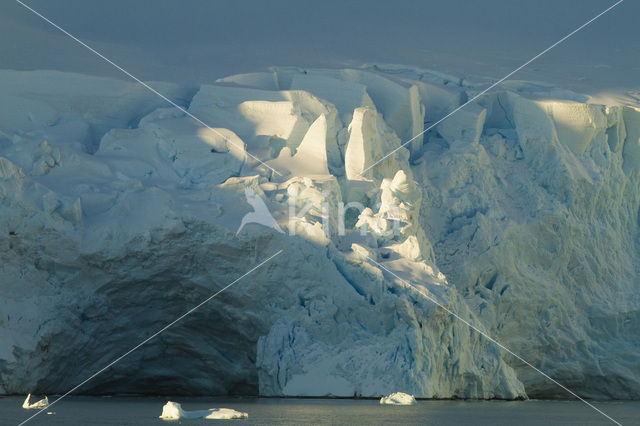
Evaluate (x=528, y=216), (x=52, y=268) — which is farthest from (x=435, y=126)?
(x=52, y=268)

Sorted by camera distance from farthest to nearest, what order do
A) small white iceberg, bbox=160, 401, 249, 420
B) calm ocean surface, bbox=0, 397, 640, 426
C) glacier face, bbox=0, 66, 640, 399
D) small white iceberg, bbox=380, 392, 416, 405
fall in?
glacier face, bbox=0, 66, 640, 399, small white iceberg, bbox=380, 392, 416, 405, small white iceberg, bbox=160, 401, 249, 420, calm ocean surface, bbox=0, 397, 640, 426

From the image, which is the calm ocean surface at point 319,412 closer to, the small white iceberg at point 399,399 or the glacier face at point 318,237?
Result: the small white iceberg at point 399,399

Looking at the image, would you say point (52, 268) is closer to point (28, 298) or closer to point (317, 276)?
point (28, 298)

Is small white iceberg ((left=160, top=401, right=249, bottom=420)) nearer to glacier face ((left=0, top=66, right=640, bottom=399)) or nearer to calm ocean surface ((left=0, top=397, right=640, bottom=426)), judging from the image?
calm ocean surface ((left=0, top=397, right=640, bottom=426))

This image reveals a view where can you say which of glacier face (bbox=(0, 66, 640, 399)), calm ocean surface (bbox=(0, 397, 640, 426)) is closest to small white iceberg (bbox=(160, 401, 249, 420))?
calm ocean surface (bbox=(0, 397, 640, 426))

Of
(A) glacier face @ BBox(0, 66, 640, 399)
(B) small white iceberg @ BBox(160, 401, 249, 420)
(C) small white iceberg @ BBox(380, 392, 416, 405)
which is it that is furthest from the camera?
(A) glacier face @ BBox(0, 66, 640, 399)

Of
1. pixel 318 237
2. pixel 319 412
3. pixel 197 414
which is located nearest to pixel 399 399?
pixel 319 412
